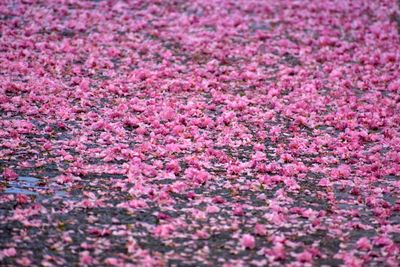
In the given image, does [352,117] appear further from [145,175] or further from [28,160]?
[28,160]

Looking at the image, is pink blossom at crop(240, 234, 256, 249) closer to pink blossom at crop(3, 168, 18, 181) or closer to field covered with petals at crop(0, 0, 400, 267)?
field covered with petals at crop(0, 0, 400, 267)

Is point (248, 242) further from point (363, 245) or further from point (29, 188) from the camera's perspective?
point (29, 188)

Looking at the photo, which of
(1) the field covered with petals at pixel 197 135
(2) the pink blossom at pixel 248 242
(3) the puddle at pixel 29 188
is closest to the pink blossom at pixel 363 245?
(1) the field covered with petals at pixel 197 135

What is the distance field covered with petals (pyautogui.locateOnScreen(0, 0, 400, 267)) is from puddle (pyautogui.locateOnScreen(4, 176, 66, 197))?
Answer: 0.10ft

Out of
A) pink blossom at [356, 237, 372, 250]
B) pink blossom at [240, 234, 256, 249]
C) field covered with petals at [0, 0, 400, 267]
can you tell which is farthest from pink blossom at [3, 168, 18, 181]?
pink blossom at [356, 237, 372, 250]

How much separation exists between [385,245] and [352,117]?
14.3 ft

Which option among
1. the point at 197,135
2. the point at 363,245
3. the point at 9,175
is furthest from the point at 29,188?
the point at 363,245

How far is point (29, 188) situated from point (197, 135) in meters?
3.01

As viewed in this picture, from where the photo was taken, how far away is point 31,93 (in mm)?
10812

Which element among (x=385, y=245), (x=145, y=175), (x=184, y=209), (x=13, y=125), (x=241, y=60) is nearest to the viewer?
(x=385, y=245)

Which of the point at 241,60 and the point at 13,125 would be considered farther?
the point at 241,60

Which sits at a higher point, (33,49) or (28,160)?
(33,49)

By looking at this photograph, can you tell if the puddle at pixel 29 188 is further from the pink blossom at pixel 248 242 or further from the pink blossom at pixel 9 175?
the pink blossom at pixel 248 242

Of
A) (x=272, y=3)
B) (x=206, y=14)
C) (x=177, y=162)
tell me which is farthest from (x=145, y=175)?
(x=272, y=3)
